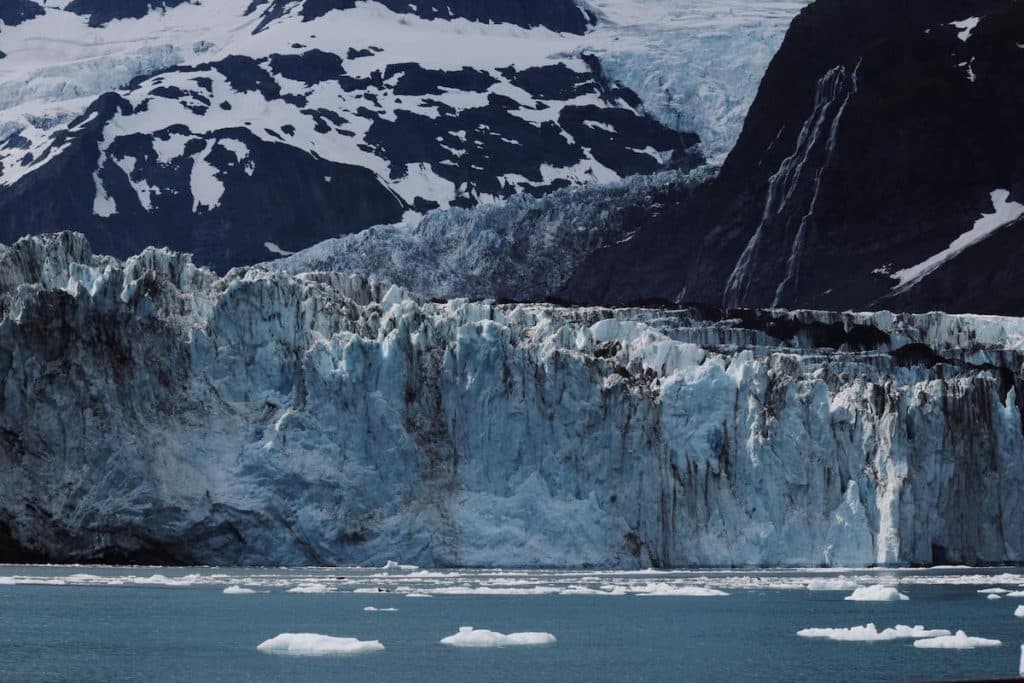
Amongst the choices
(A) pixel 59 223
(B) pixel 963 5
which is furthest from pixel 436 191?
(B) pixel 963 5

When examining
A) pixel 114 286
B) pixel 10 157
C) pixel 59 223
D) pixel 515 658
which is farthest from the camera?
pixel 10 157

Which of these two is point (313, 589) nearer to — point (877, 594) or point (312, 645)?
point (312, 645)

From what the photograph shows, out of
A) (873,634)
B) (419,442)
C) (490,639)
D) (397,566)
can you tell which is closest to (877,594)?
(873,634)

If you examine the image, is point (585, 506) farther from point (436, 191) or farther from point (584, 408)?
point (436, 191)

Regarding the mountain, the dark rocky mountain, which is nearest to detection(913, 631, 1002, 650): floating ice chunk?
the dark rocky mountain

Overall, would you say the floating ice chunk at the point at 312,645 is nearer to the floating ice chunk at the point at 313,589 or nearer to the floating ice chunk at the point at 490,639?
the floating ice chunk at the point at 490,639

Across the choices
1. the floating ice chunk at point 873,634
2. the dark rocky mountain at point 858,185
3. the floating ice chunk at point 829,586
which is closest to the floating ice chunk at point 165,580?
the floating ice chunk at point 829,586

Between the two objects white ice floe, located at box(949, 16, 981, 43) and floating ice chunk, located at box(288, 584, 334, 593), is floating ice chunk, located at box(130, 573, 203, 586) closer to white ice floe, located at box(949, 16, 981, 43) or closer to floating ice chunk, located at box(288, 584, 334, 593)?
floating ice chunk, located at box(288, 584, 334, 593)
